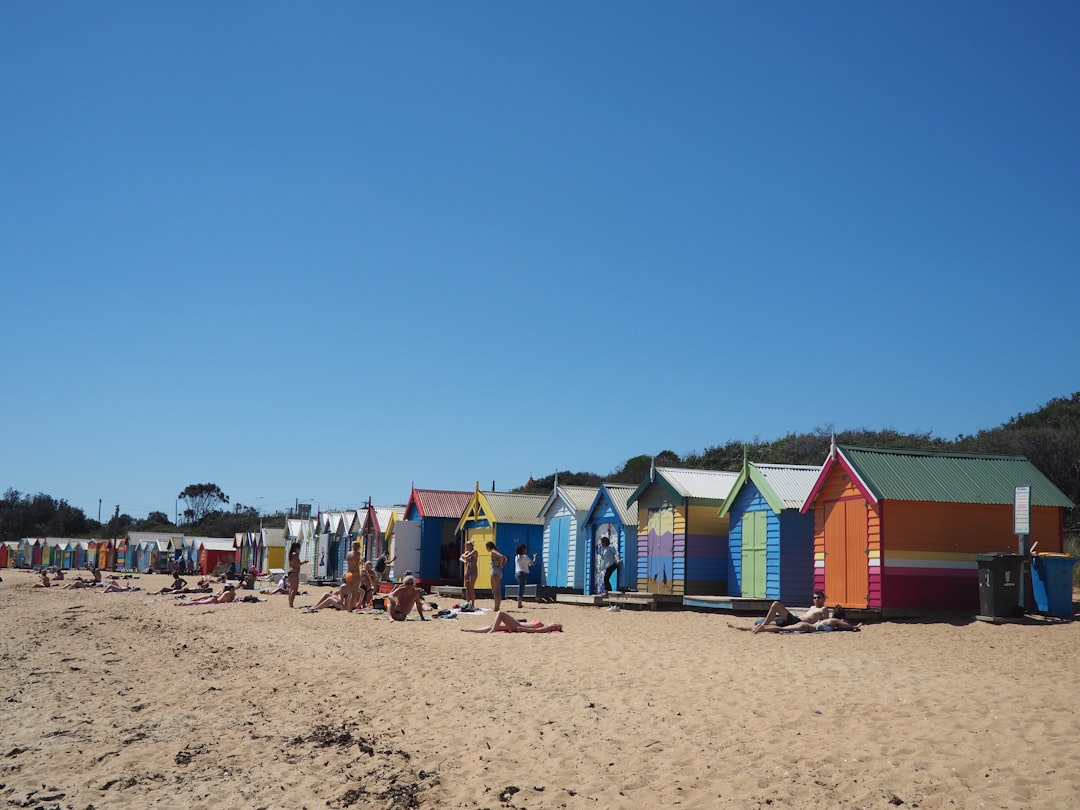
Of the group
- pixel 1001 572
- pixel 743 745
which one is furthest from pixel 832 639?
pixel 743 745

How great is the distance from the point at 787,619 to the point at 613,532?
11525 mm

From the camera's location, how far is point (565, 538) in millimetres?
30531

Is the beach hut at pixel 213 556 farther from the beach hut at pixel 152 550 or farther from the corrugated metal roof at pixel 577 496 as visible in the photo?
the corrugated metal roof at pixel 577 496


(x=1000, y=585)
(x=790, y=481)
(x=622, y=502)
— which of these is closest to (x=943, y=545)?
(x=1000, y=585)

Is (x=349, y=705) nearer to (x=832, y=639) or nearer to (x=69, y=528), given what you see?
(x=832, y=639)

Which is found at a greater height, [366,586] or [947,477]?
[947,477]

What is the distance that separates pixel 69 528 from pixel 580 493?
98.6 m

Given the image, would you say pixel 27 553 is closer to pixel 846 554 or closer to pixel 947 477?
pixel 846 554

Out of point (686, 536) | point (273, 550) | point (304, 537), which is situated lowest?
point (273, 550)

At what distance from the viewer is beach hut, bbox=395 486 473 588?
3444 centimetres

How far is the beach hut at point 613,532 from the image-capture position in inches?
1059

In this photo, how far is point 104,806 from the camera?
8.45m

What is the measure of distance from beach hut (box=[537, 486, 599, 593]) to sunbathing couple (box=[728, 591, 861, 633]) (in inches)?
503

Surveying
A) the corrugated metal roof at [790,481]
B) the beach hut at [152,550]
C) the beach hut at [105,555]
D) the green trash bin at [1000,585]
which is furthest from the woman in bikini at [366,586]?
the beach hut at [105,555]
